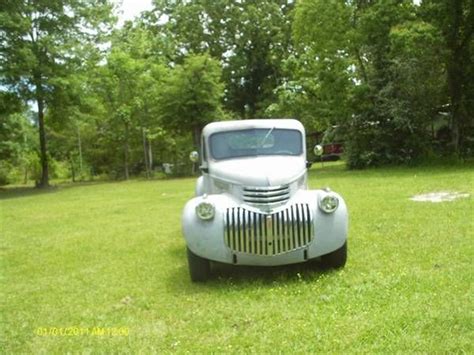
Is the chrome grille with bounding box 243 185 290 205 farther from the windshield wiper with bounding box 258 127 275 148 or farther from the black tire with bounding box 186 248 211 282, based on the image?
the windshield wiper with bounding box 258 127 275 148

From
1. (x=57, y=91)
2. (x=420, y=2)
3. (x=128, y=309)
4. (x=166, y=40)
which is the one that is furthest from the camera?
(x=166, y=40)

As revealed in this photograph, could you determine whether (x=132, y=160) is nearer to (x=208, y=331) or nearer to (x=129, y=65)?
(x=129, y=65)

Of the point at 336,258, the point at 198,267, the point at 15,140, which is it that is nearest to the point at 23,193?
the point at 15,140

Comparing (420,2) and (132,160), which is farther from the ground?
(420,2)

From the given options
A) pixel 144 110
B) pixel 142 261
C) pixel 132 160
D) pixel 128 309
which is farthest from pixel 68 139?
pixel 128 309

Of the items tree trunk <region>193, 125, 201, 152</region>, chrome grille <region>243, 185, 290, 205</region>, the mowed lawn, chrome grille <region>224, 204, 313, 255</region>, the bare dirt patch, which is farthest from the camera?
tree trunk <region>193, 125, 201, 152</region>

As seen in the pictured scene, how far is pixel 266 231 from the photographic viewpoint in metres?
5.11

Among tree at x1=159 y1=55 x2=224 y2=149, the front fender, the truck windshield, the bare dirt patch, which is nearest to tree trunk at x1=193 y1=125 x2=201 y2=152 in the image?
tree at x1=159 y1=55 x2=224 y2=149

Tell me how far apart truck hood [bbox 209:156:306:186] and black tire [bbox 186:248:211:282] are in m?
0.95

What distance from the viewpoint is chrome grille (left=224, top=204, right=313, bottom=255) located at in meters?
5.12

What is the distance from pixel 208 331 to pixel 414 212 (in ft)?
19.2

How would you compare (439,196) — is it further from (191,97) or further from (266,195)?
(191,97)

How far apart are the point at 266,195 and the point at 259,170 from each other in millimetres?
404

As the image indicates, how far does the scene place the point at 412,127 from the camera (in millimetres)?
18766
